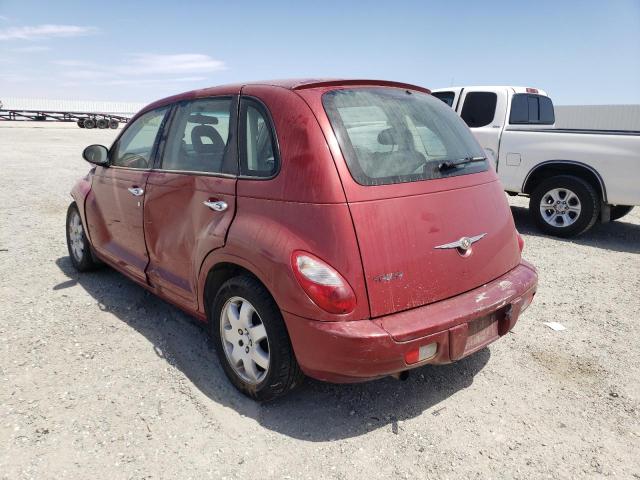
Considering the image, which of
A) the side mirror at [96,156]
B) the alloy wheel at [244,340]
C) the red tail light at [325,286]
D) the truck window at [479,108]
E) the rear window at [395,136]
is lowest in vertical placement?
the alloy wheel at [244,340]

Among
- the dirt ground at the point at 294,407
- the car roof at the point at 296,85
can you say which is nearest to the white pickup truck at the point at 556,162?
→ the dirt ground at the point at 294,407

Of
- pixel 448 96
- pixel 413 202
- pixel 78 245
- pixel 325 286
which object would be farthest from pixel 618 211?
pixel 78 245

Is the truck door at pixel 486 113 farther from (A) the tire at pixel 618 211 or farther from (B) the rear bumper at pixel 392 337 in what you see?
(B) the rear bumper at pixel 392 337

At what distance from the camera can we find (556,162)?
6.42 metres

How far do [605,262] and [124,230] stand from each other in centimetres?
515

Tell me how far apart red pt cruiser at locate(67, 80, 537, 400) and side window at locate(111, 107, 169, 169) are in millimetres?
382

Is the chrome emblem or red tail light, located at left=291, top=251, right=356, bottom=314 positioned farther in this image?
the chrome emblem

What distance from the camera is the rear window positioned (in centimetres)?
248

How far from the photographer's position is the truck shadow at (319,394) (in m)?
2.67

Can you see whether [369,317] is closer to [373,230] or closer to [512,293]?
[373,230]

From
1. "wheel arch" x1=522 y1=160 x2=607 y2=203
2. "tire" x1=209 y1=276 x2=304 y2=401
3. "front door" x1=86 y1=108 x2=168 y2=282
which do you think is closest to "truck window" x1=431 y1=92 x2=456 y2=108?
"wheel arch" x1=522 y1=160 x2=607 y2=203

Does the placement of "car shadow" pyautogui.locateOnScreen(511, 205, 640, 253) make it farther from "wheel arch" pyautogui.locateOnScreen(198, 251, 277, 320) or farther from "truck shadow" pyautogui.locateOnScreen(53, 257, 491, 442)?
"wheel arch" pyautogui.locateOnScreen(198, 251, 277, 320)

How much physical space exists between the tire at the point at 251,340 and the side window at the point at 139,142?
1.41m

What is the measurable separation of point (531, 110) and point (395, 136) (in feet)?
20.2
